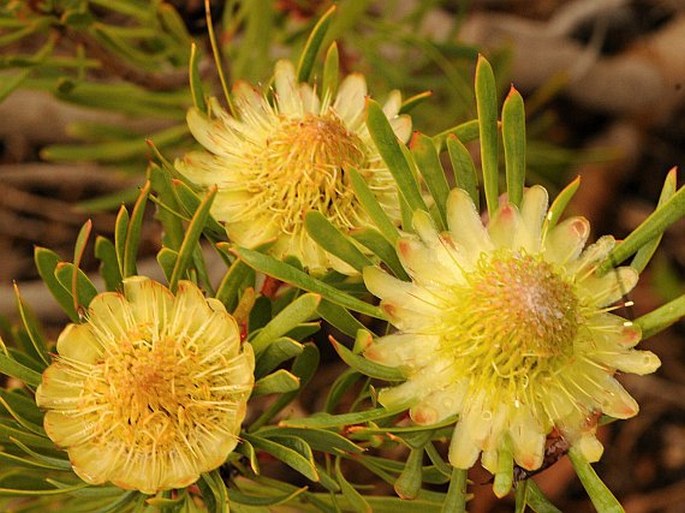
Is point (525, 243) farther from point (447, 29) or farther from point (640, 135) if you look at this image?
point (640, 135)

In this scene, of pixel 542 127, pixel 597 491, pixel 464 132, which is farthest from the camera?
pixel 542 127

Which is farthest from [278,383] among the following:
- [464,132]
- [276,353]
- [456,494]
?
[464,132]

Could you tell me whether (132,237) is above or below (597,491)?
above

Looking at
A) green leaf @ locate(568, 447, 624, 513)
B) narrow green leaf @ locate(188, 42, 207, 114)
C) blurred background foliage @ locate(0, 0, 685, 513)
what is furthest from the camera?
blurred background foliage @ locate(0, 0, 685, 513)

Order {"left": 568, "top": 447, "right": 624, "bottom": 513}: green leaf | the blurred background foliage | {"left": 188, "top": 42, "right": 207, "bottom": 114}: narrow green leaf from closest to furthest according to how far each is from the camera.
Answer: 1. {"left": 568, "top": 447, "right": 624, "bottom": 513}: green leaf
2. {"left": 188, "top": 42, "right": 207, "bottom": 114}: narrow green leaf
3. the blurred background foliage

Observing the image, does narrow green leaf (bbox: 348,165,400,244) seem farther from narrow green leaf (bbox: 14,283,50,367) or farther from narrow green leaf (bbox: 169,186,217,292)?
narrow green leaf (bbox: 14,283,50,367)

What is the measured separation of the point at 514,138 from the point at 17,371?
0.37m

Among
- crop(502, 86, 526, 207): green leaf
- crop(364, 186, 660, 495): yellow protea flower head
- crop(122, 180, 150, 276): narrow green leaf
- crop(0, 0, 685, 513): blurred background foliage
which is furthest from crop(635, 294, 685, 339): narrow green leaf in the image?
crop(0, 0, 685, 513): blurred background foliage

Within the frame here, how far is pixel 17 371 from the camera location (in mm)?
608

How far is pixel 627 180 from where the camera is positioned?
75.9 inches

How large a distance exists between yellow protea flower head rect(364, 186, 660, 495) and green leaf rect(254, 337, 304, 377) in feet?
0.17

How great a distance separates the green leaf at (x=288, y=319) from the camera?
565mm

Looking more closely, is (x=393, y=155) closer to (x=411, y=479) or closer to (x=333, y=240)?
(x=333, y=240)

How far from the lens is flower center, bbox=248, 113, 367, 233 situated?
2.25ft
